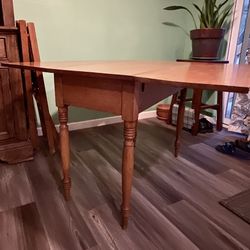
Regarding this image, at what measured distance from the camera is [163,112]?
2.85 metres

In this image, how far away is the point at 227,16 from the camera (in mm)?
2430

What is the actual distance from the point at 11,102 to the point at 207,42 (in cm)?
188

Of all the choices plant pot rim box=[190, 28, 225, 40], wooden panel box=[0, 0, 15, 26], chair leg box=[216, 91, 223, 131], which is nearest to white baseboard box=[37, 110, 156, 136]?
wooden panel box=[0, 0, 15, 26]

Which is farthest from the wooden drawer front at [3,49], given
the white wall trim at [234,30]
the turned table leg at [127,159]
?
the white wall trim at [234,30]

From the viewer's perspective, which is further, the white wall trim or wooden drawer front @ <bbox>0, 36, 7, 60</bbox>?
the white wall trim

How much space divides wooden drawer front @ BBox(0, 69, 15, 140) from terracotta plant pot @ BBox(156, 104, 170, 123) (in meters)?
1.75

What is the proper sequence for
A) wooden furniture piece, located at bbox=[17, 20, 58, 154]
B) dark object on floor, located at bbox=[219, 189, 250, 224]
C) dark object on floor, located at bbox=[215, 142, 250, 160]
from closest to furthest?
dark object on floor, located at bbox=[219, 189, 250, 224] < wooden furniture piece, located at bbox=[17, 20, 58, 154] < dark object on floor, located at bbox=[215, 142, 250, 160]

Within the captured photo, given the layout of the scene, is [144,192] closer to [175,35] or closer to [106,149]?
[106,149]

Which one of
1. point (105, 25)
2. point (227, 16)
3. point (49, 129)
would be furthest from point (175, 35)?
point (49, 129)

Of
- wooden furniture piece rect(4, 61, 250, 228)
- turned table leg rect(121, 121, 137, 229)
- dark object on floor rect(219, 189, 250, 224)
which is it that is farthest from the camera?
dark object on floor rect(219, 189, 250, 224)

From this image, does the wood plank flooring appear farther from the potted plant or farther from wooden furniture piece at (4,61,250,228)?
the potted plant

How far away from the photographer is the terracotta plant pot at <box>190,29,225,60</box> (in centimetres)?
223

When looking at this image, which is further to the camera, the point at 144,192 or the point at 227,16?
the point at 227,16

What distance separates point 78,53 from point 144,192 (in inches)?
61.3
